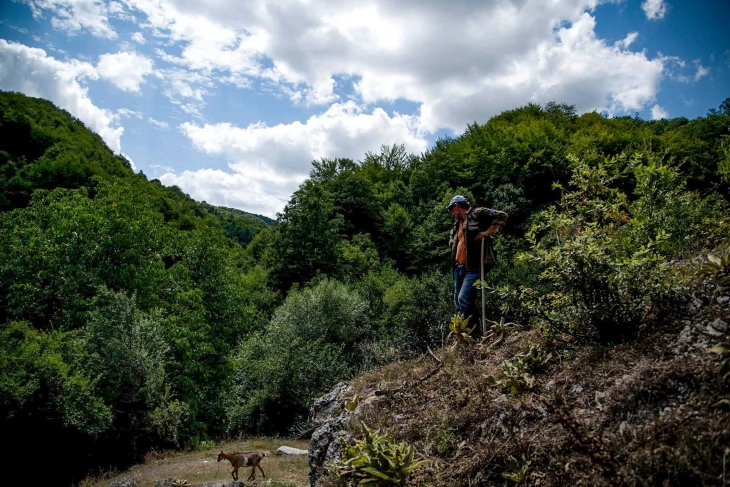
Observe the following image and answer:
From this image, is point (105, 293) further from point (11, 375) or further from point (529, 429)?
point (529, 429)

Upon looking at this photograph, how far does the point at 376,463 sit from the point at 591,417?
1.73 meters

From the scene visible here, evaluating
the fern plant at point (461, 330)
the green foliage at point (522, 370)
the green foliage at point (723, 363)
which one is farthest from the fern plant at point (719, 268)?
the fern plant at point (461, 330)

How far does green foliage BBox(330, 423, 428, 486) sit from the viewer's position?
3367 millimetres

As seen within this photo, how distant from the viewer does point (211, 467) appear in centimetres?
1079

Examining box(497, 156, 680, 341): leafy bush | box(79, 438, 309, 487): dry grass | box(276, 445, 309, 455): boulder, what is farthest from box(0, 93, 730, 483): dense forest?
box(276, 445, 309, 455): boulder

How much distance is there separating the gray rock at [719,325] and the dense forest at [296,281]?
0.44 metres

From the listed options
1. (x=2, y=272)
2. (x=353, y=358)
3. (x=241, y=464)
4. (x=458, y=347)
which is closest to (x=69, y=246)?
(x=2, y=272)

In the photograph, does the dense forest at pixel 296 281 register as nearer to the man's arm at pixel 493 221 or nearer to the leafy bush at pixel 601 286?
the leafy bush at pixel 601 286

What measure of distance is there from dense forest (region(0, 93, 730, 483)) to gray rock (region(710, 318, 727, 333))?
44cm

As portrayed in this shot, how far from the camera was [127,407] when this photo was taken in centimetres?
1540

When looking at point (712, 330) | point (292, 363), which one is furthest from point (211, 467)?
point (712, 330)

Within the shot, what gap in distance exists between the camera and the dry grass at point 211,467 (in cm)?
898

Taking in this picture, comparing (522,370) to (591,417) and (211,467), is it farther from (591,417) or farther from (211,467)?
(211,467)

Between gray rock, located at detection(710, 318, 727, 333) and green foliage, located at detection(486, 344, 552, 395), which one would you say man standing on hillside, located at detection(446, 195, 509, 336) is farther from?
gray rock, located at detection(710, 318, 727, 333)
